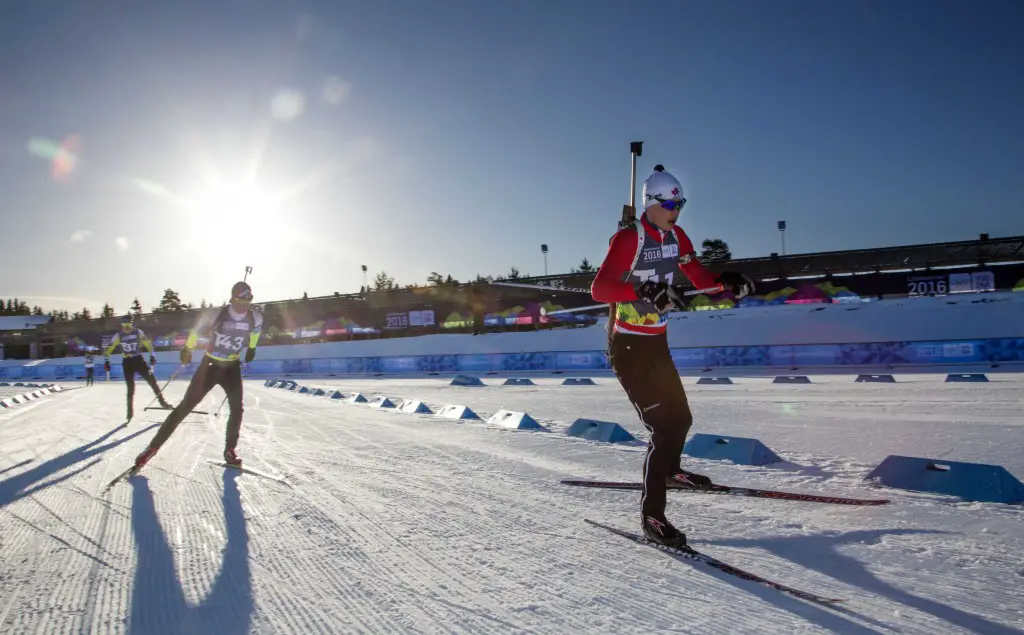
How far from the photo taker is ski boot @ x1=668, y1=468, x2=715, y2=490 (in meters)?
4.21

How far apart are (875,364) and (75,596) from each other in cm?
1969

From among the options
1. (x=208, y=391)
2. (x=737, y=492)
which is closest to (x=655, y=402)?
(x=737, y=492)

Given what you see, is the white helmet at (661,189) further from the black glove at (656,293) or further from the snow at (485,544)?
the snow at (485,544)

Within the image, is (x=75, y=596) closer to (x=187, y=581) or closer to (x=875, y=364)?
(x=187, y=581)

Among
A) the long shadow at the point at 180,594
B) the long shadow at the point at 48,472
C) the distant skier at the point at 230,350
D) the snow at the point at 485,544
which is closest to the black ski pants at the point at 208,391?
the distant skier at the point at 230,350

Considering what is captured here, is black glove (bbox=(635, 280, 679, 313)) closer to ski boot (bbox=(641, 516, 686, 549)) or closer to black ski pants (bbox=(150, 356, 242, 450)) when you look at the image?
ski boot (bbox=(641, 516, 686, 549))

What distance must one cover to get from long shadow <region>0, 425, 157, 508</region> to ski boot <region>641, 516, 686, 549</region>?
5305mm

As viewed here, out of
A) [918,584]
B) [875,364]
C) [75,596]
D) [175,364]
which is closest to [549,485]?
[918,584]

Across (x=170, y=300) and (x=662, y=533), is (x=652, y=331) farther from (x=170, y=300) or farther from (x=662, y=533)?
(x=170, y=300)

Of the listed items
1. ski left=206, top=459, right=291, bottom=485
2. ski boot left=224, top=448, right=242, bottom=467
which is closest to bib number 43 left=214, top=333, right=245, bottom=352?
ski boot left=224, top=448, right=242, bottom=467

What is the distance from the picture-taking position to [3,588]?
295 cm

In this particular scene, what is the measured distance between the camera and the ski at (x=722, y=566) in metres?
2.42

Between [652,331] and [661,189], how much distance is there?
0.85 metres

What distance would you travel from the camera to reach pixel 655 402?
10.6 feet
